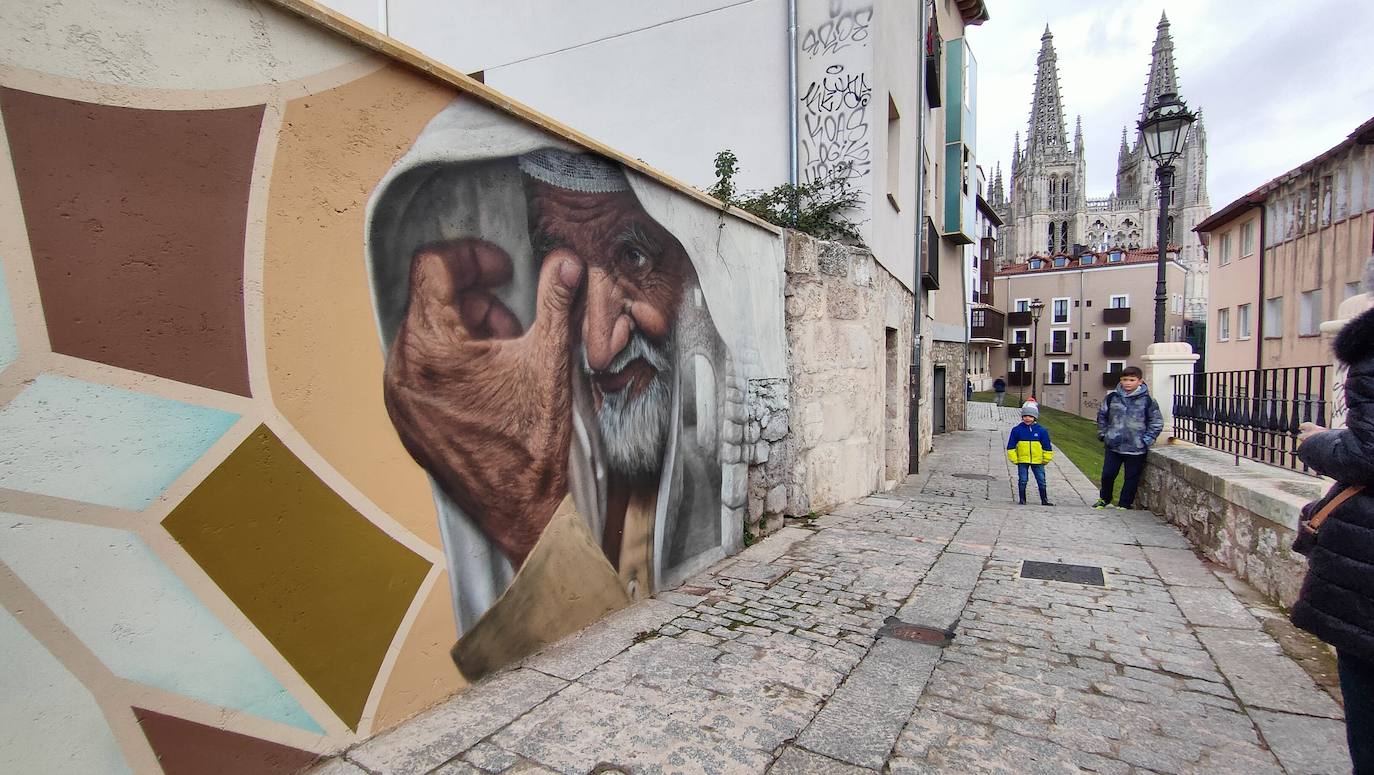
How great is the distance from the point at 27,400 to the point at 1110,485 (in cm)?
925

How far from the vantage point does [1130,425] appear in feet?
24.8

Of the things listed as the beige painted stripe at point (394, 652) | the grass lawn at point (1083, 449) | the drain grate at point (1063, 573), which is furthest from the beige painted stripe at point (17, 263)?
the grass lawn at point (1083, 449)

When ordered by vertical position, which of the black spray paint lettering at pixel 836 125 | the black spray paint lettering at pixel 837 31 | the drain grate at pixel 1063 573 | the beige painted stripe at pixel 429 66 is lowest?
the drain grate at pixel 1063 573

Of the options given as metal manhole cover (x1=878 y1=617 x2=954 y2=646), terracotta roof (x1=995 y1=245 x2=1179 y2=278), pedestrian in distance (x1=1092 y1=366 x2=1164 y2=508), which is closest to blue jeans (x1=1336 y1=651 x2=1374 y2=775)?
metal manhole cover (x1=878 y1=617 x2=954 y2=646)

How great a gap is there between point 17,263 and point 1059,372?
58.0m

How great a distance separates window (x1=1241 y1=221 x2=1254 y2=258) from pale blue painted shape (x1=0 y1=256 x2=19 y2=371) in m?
32.3

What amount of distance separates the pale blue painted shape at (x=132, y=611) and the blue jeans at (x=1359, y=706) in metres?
3.28

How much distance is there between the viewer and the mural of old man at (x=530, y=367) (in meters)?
2.75

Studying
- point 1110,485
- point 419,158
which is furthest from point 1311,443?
point 1110,485

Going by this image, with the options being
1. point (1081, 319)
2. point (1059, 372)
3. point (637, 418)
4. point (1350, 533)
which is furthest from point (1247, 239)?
point (1350, 533)

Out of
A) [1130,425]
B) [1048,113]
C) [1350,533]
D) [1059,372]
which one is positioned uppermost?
[1048,113]

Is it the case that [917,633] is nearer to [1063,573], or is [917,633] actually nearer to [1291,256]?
[1063,573]

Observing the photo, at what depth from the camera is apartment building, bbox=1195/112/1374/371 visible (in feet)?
61.6

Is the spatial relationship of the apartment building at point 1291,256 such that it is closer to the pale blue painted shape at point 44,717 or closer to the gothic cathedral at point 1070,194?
the pale blue painted shape at point 44,717
